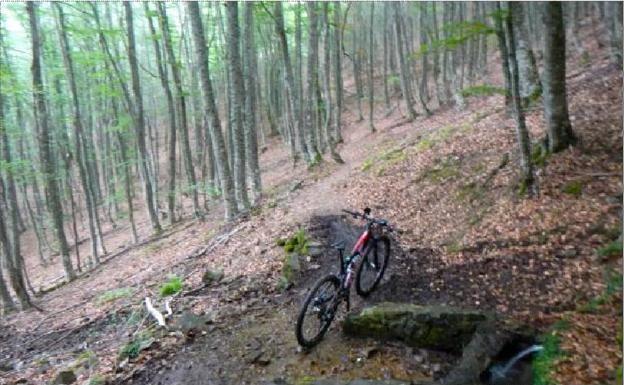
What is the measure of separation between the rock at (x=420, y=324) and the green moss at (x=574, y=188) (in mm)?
3059

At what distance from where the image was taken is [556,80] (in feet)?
26.5

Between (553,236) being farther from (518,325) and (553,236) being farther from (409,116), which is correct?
(409,116)

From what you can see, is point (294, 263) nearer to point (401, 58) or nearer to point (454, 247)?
point (454, 247)

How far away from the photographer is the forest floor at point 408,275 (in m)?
5.53

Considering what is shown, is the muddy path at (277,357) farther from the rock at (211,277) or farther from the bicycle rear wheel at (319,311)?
the rock at (211,277)

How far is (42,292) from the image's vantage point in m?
14.4

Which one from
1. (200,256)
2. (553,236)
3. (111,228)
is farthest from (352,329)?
(111,228)

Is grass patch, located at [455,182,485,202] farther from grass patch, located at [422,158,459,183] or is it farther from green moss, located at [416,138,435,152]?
green moss, located at [416,138,435,152]

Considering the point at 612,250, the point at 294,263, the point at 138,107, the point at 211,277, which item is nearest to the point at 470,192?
the point at 612,250

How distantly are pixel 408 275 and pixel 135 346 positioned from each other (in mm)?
3994

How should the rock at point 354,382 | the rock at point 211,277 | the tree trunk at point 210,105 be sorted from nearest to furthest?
the rock at point 354,382 → the rock at point 211,277 → the tree trunk at point 210,105

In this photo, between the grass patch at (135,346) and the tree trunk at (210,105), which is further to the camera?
the tree trunk at (210,105)

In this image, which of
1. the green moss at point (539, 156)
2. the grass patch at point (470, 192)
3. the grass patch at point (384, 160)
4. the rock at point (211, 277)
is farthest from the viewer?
the grass patch at point (384, 160)

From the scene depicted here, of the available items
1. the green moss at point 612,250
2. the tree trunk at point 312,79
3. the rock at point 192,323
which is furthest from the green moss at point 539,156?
the tree trunk at point 312,79
